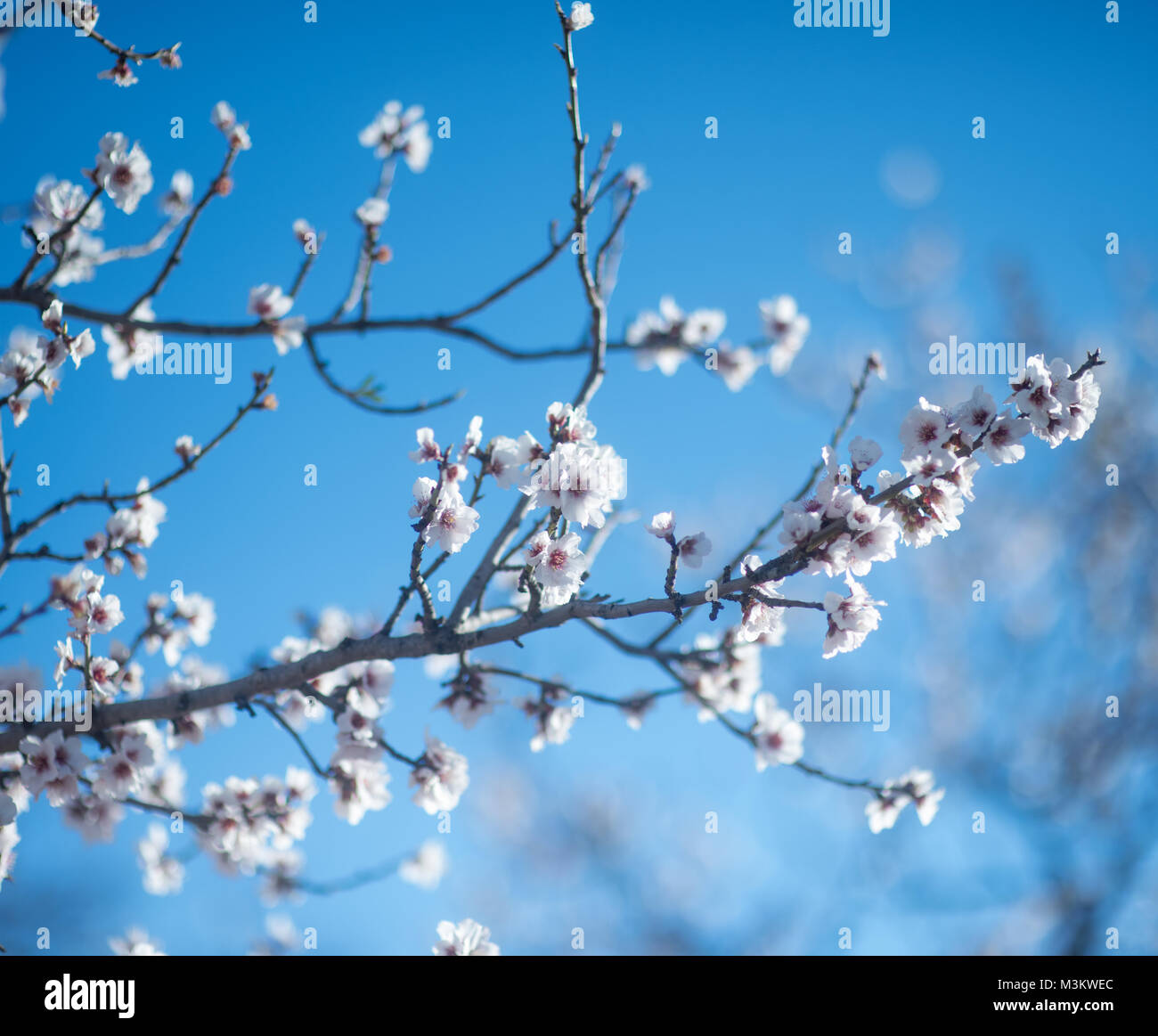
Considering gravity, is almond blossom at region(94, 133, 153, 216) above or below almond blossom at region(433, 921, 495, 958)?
above

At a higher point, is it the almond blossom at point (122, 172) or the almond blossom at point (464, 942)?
the almond blossom at point (122, 172)

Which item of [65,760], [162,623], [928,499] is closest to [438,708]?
[65,760]

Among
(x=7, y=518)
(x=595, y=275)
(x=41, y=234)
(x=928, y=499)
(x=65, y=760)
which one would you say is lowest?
(x=65, y=760)

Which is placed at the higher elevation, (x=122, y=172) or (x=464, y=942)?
(x=122, y=172)

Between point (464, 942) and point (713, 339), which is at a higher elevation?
point (713, 339)

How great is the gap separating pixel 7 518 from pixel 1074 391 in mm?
3409

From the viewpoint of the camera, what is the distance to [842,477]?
2061 millimetres

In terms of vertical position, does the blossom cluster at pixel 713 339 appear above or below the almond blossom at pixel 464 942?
above
